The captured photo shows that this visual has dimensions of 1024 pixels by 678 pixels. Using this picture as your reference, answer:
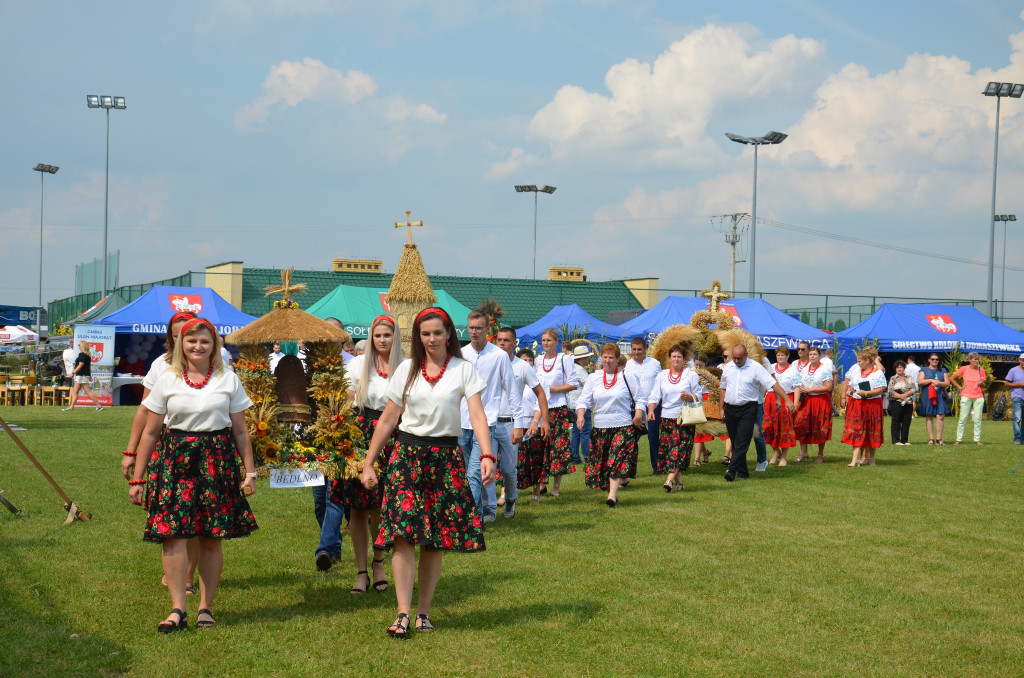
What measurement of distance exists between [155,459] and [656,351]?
10862 millimetres

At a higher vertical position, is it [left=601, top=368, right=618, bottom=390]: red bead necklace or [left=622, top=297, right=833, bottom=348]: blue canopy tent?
[left=622, top=297, right=833, bottom=348]: blue canopy tent

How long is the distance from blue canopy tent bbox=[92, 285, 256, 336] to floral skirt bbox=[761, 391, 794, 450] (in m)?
16.1

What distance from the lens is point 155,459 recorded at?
5727mm

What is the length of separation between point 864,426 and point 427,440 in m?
11.4

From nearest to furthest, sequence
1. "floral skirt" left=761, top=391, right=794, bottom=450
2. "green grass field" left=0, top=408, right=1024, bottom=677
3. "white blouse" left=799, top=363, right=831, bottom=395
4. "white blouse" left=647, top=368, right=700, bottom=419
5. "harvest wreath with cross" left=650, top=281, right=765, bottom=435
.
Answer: "green grass field" left=0, top=408, right=1024, bottom=677 < "white blouse" left=647, top=368, right=700, bottom=419 < "harvest wreath with cross" left=650, top=281, right=765, bottom=435 < "floral skirt" left=761, top=391, right=794, bottom=450 < "white blouse" left=799, top=363, right=831, bottom=395

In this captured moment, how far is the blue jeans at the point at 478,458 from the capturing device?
8883 millimetres

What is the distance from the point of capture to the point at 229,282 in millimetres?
39188

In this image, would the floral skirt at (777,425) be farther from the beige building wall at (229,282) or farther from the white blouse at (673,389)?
the beige building wall at (229,282)

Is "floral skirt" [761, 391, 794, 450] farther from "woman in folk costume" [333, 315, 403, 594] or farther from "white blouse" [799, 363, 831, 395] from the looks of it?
"woman in folk costume" [333, 315, 403, 594]

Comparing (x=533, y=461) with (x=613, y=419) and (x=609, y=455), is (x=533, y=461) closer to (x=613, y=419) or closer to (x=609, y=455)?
(x=609, y=455)

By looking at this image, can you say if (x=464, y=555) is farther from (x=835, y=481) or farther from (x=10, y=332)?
(x=10, y=332)

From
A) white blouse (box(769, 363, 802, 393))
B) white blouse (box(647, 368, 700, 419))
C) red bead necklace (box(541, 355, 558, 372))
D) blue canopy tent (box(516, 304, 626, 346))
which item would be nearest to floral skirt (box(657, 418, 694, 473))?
white blouse (box(647, 368, 700, 419))

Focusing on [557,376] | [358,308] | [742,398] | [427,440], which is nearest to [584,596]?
[427,440]

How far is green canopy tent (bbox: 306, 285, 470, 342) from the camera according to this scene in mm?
30297
